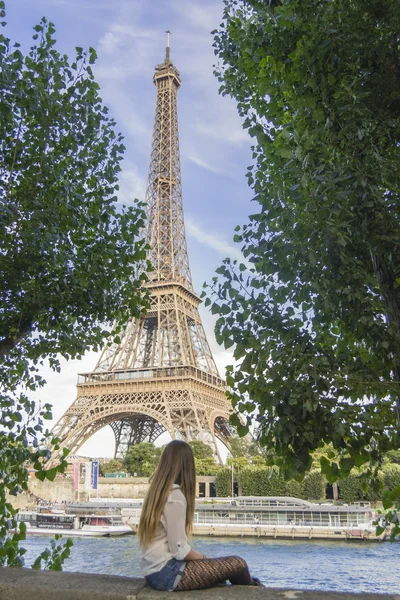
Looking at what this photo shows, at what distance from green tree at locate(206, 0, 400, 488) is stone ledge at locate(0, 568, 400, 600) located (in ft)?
4.03

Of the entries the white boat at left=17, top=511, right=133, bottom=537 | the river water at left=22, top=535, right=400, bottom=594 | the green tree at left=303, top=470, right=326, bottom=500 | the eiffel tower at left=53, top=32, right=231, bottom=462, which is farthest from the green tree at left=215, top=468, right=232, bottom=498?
the river water at left=22, top=535, right=400, bottom=594

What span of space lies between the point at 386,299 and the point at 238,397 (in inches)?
60.9

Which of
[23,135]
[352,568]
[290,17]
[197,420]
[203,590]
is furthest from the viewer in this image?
[197,420]

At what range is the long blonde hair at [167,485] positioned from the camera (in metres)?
3.47

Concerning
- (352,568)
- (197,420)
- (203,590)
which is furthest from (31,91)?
(197,420)

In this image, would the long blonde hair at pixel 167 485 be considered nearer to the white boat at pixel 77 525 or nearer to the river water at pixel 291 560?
Answer: the river water at pixel 291 560

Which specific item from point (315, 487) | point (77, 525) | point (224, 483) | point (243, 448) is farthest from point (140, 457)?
point (315, 487)

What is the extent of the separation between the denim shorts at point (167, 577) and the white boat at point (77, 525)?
37.1 meters

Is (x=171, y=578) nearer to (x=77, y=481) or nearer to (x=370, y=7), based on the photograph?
(x=370, y=7)

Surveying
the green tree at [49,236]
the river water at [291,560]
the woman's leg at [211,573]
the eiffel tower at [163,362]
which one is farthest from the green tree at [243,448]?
the woman's leg at [211,573]

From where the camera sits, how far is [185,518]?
3561 mm

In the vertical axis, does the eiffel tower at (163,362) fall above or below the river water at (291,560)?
above

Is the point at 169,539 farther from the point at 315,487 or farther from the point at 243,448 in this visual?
the point at 243,448

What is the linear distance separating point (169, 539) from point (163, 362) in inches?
1957
